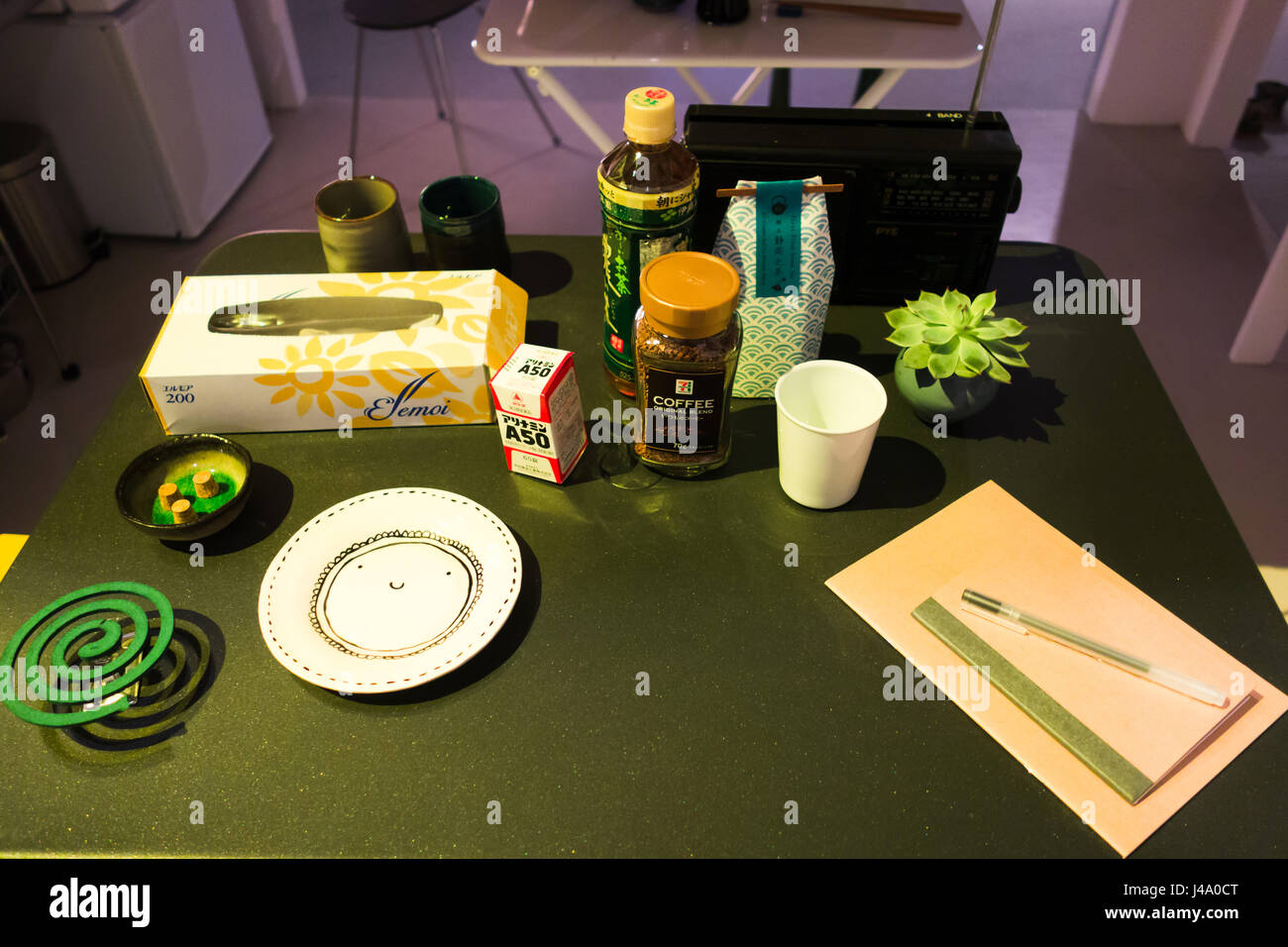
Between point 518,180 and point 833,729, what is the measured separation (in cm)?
244

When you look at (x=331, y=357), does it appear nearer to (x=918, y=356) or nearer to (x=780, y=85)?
(x=918, y=356)

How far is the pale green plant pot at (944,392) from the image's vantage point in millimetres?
894

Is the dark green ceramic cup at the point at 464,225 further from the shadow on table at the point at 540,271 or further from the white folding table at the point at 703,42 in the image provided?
the white folding table at the point at 703,42

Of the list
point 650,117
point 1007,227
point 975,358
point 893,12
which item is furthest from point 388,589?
point 1007,227

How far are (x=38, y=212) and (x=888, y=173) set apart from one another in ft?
7.39

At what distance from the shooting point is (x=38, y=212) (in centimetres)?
229

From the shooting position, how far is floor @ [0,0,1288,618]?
6.63 ft

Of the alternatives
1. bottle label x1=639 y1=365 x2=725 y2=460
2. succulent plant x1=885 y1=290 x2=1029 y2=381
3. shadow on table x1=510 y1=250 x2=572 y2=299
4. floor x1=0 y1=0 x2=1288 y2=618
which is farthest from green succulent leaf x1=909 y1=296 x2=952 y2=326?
floor x1=0 y1=0 x2=1288 y2=618

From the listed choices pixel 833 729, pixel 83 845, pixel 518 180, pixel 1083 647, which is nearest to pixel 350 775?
pixel 83 845

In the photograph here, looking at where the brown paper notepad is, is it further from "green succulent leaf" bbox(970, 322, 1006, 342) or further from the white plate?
the white plate

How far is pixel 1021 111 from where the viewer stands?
3.10 metres

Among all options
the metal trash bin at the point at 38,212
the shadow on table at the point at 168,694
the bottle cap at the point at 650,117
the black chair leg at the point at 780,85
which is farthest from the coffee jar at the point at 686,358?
the metal trash bin at the point at 38,212
